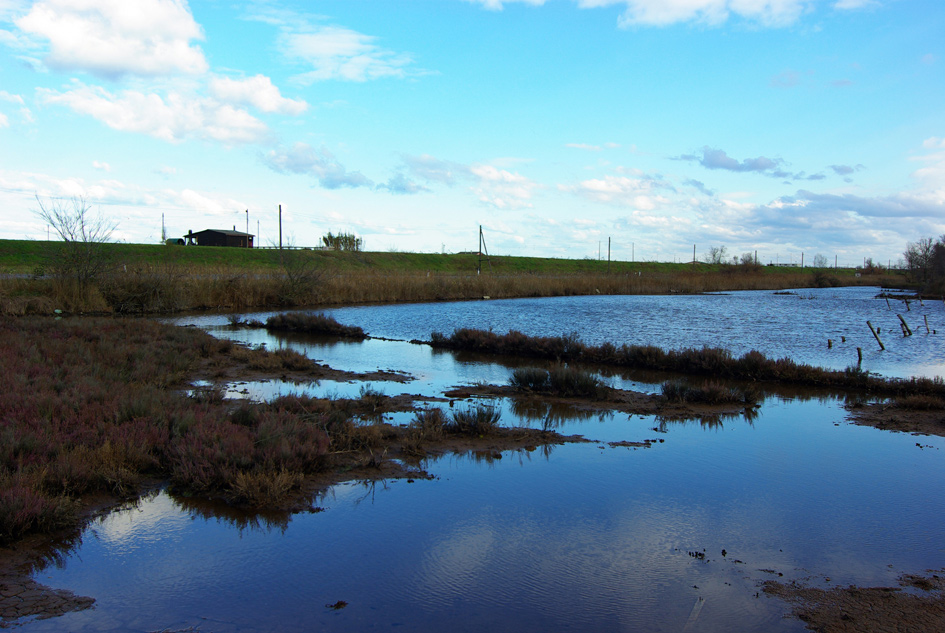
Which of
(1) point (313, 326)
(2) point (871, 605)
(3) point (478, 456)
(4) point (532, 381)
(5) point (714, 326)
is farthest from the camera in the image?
(5) point (714, 326)

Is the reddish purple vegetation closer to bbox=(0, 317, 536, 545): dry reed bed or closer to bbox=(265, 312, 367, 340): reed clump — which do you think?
bbox=(0, 317, 536, 545): dry reed bed

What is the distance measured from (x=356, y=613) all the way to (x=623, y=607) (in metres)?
1.90

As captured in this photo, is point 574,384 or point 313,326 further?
point 313,326

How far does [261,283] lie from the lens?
36469 millimetres

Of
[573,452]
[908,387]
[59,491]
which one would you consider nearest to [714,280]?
[908,387]

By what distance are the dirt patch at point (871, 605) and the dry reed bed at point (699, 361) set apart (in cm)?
924

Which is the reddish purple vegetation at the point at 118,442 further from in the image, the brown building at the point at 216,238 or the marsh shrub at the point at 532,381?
the brown building at the point at 216,238

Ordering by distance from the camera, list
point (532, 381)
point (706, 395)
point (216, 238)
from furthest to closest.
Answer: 1. point (216, 238)
2. point (532, 381)
3. point (706, 395)

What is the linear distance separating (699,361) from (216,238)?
76824 mm

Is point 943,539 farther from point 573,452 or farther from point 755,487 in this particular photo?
point 573,452

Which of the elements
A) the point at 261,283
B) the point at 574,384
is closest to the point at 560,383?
the point at 574,384

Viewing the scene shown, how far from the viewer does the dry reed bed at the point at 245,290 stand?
1129 inches

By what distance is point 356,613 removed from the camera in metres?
4.30

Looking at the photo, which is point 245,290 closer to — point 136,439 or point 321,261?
point 321,261
